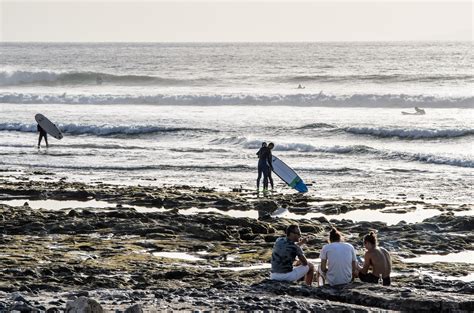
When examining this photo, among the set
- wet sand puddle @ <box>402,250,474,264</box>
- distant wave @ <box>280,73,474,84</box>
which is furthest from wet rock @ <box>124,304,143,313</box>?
distant wave @ <box>280,73,474,84</box>

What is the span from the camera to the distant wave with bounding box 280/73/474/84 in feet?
258

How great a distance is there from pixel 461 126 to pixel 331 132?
6.17 meters

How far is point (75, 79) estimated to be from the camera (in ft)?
303

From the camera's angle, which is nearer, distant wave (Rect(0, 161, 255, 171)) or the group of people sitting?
the group of people sitting

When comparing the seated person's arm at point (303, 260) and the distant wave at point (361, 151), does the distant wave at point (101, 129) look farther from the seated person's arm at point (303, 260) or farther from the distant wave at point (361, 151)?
the seated person's arm at point (303, 260)

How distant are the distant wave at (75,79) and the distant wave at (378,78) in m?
8.02

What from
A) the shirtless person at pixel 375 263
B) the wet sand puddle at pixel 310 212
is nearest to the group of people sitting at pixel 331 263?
the shirtless person at pixel 375 263

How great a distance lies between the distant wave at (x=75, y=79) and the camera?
87.7m

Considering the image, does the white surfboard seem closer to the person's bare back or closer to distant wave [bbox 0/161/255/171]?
distant wave [bbox 0/161/255/171]

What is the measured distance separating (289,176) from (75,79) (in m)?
65.8

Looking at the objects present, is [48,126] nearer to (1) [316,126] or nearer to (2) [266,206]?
(1) [316,126]

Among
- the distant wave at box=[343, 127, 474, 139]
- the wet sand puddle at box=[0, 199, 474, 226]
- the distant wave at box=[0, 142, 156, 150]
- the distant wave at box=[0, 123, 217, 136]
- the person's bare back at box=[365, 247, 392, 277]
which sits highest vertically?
the distant wave at box=[343, 127, 474, 139]

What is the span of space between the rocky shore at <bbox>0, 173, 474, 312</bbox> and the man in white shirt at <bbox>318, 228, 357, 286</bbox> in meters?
0.19

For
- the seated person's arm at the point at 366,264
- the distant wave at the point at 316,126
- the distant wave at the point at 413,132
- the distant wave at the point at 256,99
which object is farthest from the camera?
the distant wave at the point at 256,99
